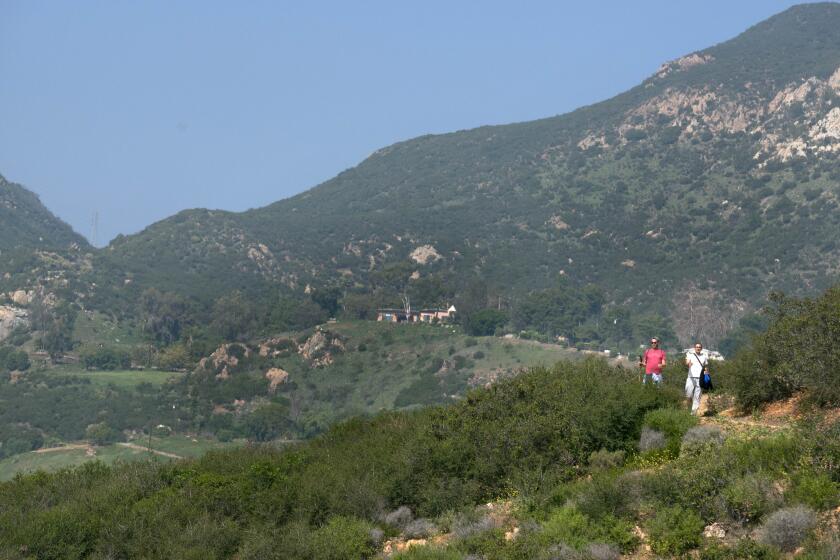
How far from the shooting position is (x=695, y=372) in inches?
666

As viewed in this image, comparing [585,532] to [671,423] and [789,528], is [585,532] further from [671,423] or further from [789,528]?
[671,423]

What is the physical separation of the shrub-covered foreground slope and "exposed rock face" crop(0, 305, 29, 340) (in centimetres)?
8779

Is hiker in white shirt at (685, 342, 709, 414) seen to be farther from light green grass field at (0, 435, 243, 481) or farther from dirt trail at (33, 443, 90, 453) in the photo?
dirt trail at (33, 443, 90, 453)

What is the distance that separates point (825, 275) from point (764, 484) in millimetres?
85816

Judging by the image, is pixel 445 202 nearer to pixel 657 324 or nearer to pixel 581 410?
pixel 657 324

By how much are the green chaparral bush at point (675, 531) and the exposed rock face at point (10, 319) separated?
99832 mm

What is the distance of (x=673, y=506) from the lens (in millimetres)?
12055

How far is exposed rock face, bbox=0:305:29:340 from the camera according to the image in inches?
4048

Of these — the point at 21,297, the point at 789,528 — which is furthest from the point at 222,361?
the point at 789,528

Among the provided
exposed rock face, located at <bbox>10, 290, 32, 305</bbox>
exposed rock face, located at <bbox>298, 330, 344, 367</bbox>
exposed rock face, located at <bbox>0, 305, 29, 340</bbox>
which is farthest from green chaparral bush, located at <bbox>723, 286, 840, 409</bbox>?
exposed rock face, located at <bbox>10, 290, 32, 305</bbox>

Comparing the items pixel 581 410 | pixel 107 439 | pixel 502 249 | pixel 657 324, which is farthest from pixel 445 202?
pixel 581 410

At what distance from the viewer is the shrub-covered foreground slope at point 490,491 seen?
1149 cm

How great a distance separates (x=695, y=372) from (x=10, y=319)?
9823 cm

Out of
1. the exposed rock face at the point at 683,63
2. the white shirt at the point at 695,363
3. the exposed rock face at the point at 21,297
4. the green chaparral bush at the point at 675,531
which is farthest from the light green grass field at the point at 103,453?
the exposed rock face at the point at 683,63
